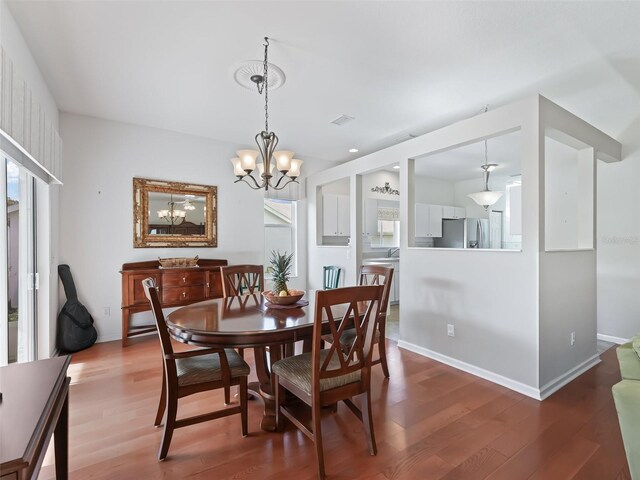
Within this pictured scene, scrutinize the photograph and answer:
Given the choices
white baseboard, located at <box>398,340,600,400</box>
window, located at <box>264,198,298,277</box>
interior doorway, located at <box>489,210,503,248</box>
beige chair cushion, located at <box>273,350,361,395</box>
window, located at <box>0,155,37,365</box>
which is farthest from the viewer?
interior doorway, located at <box>489,210,503,248</box>

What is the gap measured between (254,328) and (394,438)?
3.76 ft

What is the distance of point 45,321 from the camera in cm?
303

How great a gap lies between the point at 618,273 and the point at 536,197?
2571 millimetres

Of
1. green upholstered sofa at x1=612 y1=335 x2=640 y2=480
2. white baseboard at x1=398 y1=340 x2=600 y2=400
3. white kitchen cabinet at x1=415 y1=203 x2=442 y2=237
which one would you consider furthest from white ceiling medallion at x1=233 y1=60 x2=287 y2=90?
white kitchen cabinet at x1=415 y1=203 x2=442 y2=237

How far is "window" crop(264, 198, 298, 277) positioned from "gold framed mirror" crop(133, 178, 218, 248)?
35.2 inches

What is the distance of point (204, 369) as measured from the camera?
193 centimetres

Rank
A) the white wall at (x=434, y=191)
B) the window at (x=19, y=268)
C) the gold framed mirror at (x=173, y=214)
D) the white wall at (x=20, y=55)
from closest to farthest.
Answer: the white wall at (x=20, y=55) < the window at (x=19, y=268) < the gold framed mirror at (x=173, y=214) < the white wall at (x=434, y=191)

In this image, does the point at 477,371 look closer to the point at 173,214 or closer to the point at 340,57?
the point at 340,57

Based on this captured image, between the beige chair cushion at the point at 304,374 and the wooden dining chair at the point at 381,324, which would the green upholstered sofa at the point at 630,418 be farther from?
the wooden dining chair at the point at 381,324

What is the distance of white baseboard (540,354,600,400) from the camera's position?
251 centimetres

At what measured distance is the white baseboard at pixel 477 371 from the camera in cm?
252

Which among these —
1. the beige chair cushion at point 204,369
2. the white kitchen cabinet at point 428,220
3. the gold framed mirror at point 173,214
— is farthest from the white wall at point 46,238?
the white kitchen cabinet at point 428,220

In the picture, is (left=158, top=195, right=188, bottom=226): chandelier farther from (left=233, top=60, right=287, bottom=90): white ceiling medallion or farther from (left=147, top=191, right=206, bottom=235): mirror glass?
(left=233, top=60, right=287, bottom=90): white ceiling medallion

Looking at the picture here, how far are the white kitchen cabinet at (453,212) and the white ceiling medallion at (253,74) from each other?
5.26 m
